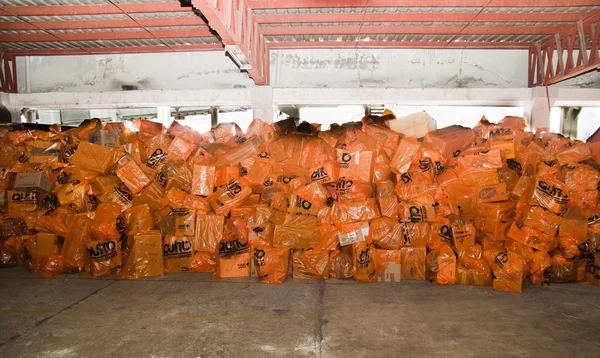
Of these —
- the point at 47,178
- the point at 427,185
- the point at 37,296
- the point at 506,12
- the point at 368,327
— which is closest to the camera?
the point at 368,327

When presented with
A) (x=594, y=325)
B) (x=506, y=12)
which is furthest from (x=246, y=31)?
(x=594, y=325)

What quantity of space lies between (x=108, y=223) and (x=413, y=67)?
5966mm

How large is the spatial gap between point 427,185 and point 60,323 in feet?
13.3

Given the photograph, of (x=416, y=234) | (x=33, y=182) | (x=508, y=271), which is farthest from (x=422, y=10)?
(x=33, y=182)

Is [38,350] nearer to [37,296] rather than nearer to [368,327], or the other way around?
[37,296]

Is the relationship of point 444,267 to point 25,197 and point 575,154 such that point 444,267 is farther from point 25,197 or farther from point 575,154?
point 25,197

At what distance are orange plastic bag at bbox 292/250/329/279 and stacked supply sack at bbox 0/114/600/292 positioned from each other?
0.01m

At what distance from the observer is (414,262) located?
13.1ft

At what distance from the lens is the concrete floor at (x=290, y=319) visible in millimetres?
2545

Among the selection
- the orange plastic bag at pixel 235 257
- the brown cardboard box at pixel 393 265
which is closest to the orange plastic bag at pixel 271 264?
the orange plastic bag at pixel 235 257

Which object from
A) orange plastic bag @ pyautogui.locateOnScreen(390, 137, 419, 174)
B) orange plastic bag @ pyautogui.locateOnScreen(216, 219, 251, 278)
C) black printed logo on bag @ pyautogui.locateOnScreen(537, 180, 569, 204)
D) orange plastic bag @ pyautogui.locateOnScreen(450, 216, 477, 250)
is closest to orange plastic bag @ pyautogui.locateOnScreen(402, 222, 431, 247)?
orange plastic bag @ pyautogui.locateOnScreen(450, 216, 477, 250)

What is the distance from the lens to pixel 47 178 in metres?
4.71

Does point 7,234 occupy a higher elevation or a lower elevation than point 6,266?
higher

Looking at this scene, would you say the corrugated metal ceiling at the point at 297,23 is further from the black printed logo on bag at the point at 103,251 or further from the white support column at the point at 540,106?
the black printed logo on bag at the point at 103,251
